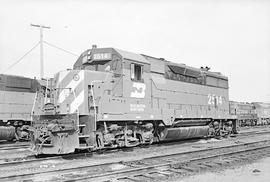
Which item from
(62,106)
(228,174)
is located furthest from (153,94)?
(228,174)

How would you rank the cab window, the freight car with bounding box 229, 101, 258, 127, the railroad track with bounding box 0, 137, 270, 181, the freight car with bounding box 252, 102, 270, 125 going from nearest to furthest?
the railroad track with bounding box 0, 137, 270, 181 < the cab window < the freight car with bounding box 229, 101, 258, 127 < the freight car with bounding box 252, 102, 270, 125

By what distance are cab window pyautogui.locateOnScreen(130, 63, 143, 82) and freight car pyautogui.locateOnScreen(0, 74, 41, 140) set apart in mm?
6913

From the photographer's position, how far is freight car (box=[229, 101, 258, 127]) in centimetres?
3409

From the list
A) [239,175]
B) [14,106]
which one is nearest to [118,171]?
[239,175]

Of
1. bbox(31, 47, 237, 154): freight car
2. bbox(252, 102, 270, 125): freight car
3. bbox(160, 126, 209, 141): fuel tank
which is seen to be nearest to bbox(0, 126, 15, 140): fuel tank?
bbox(31, 47, 237, 154): freight car

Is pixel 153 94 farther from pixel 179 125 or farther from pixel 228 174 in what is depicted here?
pixel 228 174

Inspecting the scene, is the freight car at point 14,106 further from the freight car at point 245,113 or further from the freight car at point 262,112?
the freight car at point 262,112

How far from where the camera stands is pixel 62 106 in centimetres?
974

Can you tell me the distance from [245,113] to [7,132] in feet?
95.3

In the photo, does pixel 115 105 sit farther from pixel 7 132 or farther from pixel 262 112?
pixel 262 112

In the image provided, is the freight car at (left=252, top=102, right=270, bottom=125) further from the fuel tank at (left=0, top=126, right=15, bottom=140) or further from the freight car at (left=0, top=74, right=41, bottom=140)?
the fuel tank at (left=0, top=126, right=15, bottom=140)

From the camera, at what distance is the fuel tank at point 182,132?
1276cm

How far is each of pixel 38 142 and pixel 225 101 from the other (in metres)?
11.9

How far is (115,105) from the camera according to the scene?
10.2 meters
